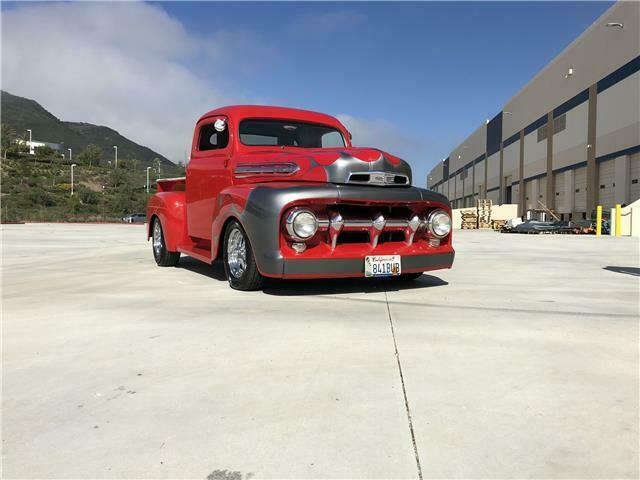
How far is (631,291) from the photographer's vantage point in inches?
192

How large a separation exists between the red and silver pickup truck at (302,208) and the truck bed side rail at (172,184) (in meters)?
0.88

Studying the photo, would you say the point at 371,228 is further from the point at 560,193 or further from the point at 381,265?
the point at 560,193

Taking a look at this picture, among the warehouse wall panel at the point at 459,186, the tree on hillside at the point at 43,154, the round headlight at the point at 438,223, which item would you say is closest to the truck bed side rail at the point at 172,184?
the round headlight at the point at 438,223

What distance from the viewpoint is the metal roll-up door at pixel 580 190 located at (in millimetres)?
30219

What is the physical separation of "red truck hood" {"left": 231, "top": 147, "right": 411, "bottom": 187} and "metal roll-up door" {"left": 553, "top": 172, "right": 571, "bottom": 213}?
107 ft

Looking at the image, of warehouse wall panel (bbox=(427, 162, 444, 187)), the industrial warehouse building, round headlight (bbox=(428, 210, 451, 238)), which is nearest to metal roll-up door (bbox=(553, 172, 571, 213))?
the industrial warehouse building

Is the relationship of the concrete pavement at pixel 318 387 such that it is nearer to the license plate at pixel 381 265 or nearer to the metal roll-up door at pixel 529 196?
the license plate at pixel 381 265

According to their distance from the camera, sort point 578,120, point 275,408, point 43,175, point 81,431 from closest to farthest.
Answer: point 81,431 < point 275,408 < point 578,120 < point 43,175

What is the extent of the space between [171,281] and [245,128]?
6.42ft

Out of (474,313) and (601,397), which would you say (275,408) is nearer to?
(601,397)

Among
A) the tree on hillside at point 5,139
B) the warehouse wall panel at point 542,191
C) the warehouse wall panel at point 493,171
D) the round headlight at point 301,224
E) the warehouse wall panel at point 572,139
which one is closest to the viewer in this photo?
the round headlight at point 301,224

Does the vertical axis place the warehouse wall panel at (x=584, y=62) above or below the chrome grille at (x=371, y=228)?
above

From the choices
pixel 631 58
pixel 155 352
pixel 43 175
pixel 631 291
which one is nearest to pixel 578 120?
pixel 631 58

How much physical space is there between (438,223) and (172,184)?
157 inches
